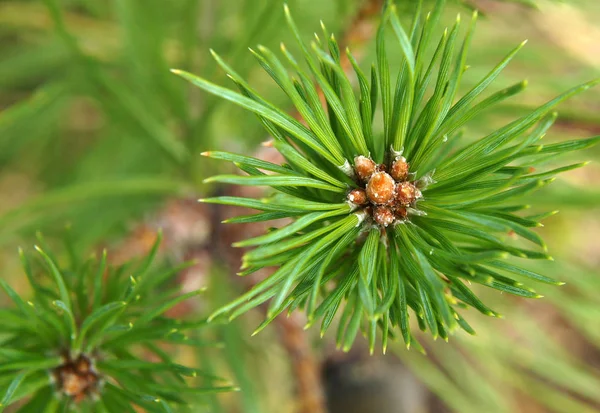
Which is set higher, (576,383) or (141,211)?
(141,211)

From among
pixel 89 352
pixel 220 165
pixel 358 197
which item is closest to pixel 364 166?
pixel 358 197

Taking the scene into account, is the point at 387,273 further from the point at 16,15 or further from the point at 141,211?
the point at 16,15

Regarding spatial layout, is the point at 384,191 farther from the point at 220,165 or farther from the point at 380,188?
the point at 220,165

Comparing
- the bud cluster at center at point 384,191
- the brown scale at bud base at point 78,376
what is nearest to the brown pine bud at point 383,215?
the bud cluster at center at point 384,191

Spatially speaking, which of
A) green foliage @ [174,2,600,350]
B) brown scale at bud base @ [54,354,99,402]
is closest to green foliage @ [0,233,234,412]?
brown scale at bud base @ [54,354,99,402]

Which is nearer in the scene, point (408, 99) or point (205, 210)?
point (408, 99)

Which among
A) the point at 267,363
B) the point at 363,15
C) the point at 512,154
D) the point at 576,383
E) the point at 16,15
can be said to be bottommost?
the point at 576,383

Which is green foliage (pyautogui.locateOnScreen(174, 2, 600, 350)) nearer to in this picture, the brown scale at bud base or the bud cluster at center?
the bud cluster at center

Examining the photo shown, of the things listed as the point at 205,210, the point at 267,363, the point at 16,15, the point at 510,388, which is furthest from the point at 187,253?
the point at 510,388
